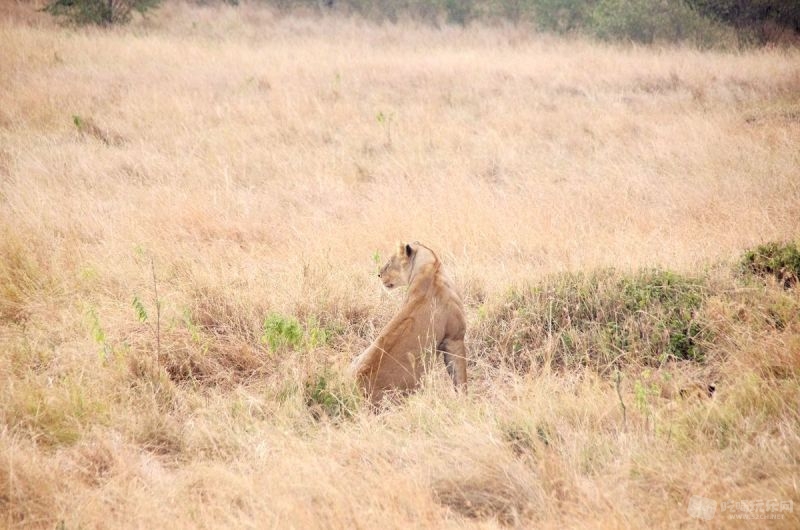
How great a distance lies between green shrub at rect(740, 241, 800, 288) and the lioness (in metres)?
2.31

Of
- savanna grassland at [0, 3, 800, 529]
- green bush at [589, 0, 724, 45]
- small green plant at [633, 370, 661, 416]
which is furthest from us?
green bush at [589, 0, 724, 45]

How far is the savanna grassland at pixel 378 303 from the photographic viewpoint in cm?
296

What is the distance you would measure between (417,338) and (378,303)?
3.97ft

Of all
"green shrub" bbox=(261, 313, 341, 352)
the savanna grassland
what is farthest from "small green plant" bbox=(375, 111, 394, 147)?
"green shrub" bbox=(261, 313, 341, 352)

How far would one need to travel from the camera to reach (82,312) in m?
4.95

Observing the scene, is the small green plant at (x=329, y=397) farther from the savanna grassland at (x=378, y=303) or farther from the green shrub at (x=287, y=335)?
the green shrub at (x=287, y=335)

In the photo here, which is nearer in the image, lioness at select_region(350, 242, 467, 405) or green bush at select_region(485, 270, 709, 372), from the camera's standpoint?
lioness at select_region(350, 242, 467, 405)

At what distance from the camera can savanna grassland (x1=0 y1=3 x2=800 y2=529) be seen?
2965mm

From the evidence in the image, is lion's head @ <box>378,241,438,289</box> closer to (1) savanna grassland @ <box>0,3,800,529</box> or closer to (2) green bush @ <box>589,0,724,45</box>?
(1) savanna grassland @ <box>0,3,800,529</box>

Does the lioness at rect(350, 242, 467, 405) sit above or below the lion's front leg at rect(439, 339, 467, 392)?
above

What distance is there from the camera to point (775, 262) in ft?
16.2

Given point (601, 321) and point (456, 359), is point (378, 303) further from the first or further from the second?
point (601, 321)

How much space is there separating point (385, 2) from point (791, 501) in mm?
22965

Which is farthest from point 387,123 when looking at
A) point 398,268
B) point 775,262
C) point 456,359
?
point 456,359
